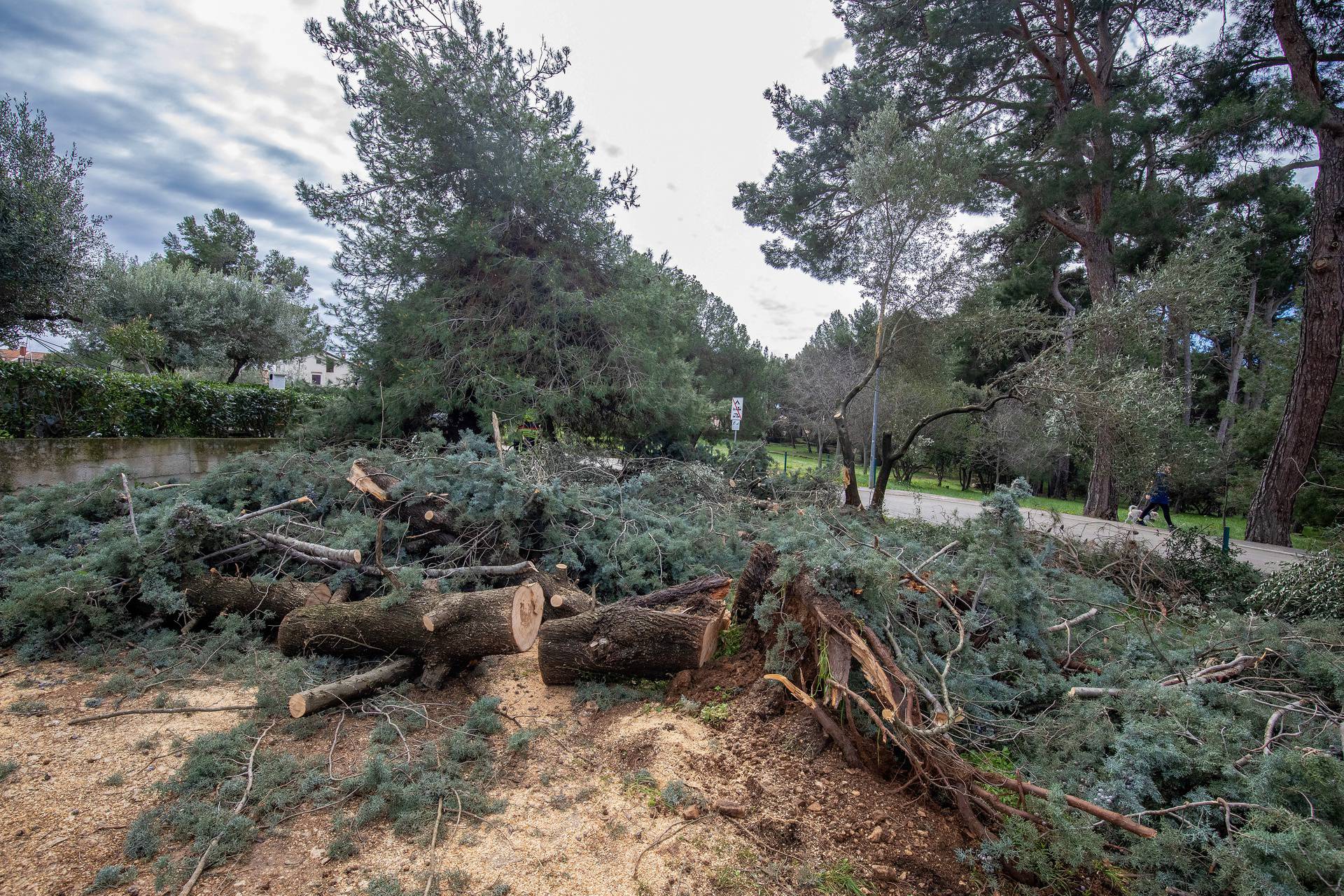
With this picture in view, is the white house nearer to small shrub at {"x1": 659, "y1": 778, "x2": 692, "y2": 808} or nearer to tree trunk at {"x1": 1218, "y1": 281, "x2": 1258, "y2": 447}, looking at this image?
small shrub at {"x1": 659, "y1": 778, "x2": 692, "y2": 808}

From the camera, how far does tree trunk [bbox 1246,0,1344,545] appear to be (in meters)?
9.79

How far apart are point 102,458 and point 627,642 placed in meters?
8.58

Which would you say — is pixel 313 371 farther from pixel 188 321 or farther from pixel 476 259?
pixel 476 259

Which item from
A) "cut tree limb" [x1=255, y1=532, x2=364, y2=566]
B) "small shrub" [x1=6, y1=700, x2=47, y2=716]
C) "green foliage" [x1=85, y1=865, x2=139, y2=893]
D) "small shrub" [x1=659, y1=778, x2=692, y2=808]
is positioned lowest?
"small shrub" [x1=6, y1=700, x2=47, y2=716]

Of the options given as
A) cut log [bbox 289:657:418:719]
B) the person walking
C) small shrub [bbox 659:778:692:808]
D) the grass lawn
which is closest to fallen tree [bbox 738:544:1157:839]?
small shrub [bbox 659:778:692:808]

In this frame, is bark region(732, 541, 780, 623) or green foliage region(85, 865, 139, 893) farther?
bark region(732, 541, 780, 623)

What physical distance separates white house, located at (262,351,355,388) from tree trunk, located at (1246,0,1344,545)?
1667 cm

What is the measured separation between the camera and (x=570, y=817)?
2727mm

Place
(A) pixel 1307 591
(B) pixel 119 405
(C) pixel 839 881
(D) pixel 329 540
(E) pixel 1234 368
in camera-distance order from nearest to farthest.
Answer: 1. (C) pixel 839 881
2. (D) pixel 329 540
3. (A) pixel 1307 591
4. (B) pixel 119 405
5. (E) pixel 1234 368

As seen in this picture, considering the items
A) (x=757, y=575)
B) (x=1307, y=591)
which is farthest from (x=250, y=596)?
(x=1307, y=591)

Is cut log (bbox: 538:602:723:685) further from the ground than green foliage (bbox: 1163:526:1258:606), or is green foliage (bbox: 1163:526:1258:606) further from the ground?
green foliage (bbox: 1163:526:1258:606)

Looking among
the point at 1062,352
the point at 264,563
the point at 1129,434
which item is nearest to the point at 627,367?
the point at 264,563

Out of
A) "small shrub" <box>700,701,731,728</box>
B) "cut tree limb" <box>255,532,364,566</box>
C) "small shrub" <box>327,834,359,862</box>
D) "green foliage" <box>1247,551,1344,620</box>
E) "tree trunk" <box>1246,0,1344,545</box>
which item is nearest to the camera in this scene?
"small shrub" <box>327,834,359,862</box>

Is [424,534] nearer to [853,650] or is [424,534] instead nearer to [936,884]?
[853,650]
